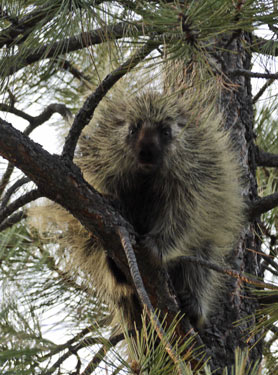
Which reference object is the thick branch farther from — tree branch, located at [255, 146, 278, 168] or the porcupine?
tree branch, located at [255, 146, 278, 168]

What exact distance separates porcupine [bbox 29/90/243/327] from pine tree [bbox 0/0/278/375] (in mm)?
90

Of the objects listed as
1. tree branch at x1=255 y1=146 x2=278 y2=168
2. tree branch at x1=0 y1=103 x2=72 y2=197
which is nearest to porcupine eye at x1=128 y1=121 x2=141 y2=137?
tree branch at x1=0 y1=103 x2=72 y2=197

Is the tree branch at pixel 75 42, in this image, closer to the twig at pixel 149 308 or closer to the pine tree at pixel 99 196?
the pine tree at pixel 99 196

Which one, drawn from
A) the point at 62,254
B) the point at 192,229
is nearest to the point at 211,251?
the point at 192,229

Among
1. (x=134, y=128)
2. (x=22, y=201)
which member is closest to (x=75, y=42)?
(x=134, y=128)

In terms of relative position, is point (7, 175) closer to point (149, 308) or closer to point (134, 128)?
point (134, 128)

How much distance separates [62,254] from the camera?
7.82ft

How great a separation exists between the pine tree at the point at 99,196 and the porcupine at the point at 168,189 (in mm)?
90

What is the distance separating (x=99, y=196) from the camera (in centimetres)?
152

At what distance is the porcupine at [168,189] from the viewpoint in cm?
204

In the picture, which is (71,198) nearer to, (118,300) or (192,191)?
(192,191)

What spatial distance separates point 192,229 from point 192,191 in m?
0.15

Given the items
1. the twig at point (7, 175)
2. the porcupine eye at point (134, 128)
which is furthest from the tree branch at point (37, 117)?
the porcupine eye at point (134, 128)

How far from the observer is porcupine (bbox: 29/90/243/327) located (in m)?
2.04
